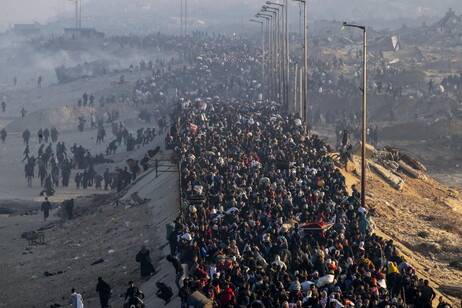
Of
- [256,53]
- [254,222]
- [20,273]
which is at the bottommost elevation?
[20,273]

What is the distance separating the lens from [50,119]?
7025cm

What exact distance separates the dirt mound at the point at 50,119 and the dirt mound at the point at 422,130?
21.7 m

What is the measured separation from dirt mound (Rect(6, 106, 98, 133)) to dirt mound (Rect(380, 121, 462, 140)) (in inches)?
855

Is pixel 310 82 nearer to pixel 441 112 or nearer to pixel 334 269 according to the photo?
pixel 441 112

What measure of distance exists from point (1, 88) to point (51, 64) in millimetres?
17513

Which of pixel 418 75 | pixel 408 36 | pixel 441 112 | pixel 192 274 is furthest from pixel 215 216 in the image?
pixel 408 36

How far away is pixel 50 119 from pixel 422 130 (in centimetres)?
2573

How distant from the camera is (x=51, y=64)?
11900 cm

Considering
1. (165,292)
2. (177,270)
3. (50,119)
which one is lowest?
(165,292)

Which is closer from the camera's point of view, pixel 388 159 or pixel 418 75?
pixel 388 159

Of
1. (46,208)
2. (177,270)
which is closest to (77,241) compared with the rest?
(46,208)

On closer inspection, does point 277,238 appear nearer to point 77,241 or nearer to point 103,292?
point 103,292

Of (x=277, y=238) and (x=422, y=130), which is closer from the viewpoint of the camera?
(x=277, y=238)

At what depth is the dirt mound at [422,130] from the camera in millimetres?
61844
